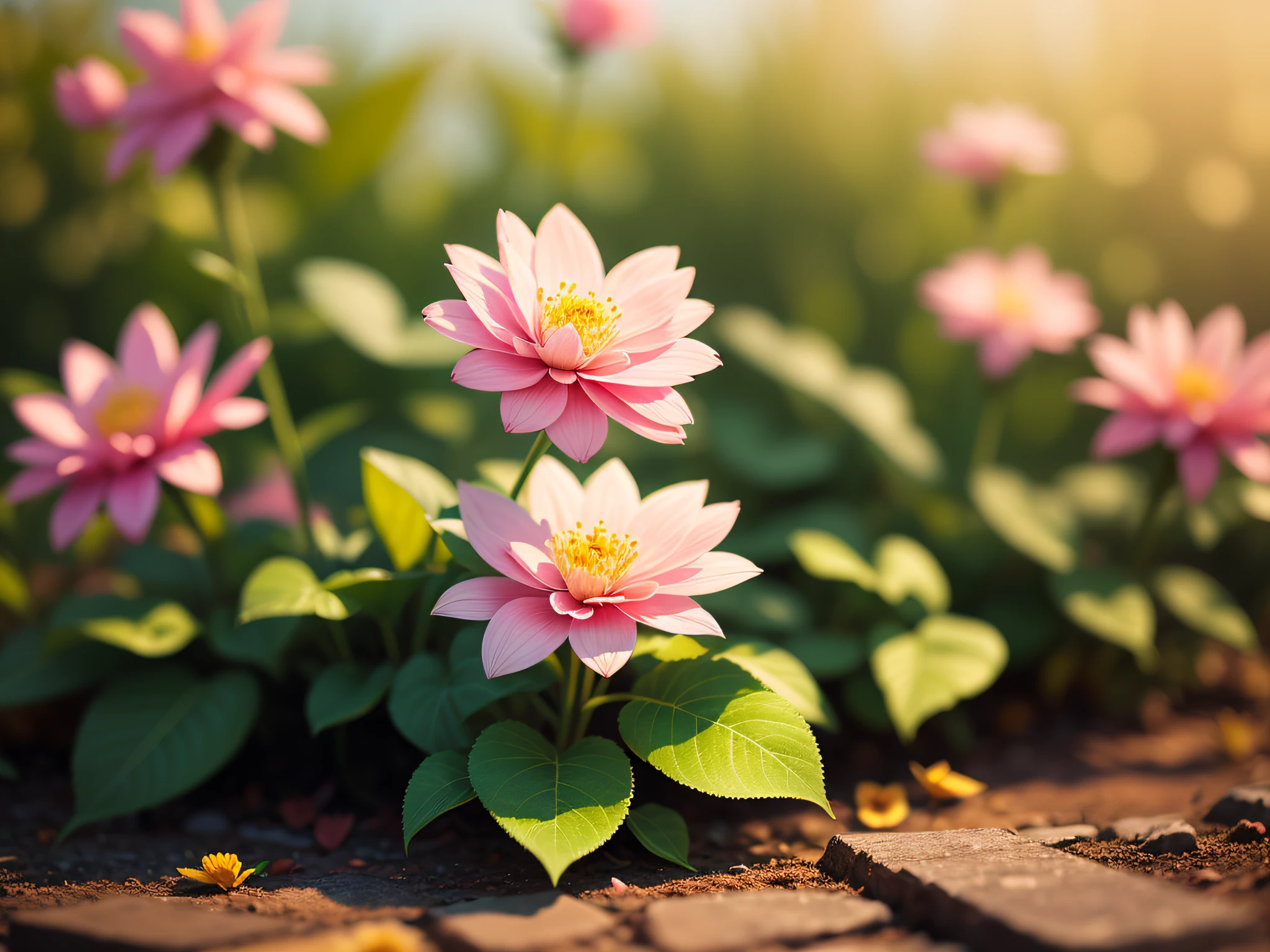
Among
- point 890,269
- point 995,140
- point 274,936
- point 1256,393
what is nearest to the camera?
point 274,936

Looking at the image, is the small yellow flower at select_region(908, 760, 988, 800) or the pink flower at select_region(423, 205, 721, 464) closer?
the pink flower at select_region(423, 205, 721, 464)

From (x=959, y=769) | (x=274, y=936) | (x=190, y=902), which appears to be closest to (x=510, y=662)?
(x=274, y=936)

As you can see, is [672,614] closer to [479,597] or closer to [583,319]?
[479,597]

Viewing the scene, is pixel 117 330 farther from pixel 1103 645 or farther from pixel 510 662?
pixel 1103 645

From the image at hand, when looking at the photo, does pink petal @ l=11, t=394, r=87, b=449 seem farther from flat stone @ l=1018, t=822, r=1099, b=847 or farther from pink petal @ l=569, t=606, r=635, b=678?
flat stone @ l=1018, t=822, r=1099, b=847

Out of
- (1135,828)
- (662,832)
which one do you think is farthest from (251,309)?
(1135,828)

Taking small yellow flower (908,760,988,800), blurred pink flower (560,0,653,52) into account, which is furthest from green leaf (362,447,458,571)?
blurred pink flower (560,0,653,52)

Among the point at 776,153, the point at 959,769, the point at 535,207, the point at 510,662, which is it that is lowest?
the point at 959,769
